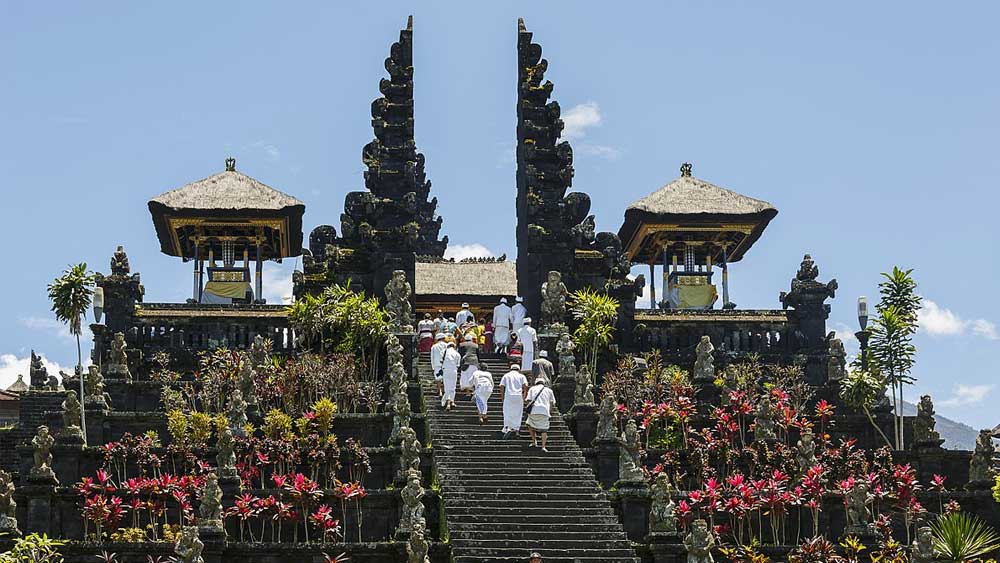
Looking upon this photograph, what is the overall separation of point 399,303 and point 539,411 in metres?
7.11

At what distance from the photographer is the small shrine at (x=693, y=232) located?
4109 cm

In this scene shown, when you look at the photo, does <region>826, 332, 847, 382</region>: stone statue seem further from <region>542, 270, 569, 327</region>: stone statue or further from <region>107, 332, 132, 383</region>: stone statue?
<region>107, 332, 132, 383</region>: stone statue

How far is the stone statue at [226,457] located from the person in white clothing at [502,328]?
375 inches

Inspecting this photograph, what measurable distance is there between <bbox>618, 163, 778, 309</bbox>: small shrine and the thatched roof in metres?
3.57

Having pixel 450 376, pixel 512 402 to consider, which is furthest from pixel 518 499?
pixel 450 376

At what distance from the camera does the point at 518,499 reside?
25.3 meters

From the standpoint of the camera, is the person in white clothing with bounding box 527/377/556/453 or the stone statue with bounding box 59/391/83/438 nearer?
the person in white clothing with bounding box 527/377/556/453

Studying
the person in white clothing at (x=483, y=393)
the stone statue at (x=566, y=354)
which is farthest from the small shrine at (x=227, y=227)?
the person in white clothing at (x=483, y=393)

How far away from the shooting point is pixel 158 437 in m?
28.9

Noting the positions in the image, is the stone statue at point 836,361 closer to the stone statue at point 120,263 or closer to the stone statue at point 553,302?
the stone statue at point 553,302

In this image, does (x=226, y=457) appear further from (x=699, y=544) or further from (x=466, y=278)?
(x=466, y=278)

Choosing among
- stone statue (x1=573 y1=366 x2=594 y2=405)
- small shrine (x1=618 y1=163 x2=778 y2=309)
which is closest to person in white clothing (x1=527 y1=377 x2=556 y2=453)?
stone statue (x1=573 y1=366 x2=594 y2=405)

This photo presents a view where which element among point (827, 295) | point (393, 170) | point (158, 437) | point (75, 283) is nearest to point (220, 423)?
point (158, 437)

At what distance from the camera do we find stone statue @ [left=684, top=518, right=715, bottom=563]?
23.7 m
